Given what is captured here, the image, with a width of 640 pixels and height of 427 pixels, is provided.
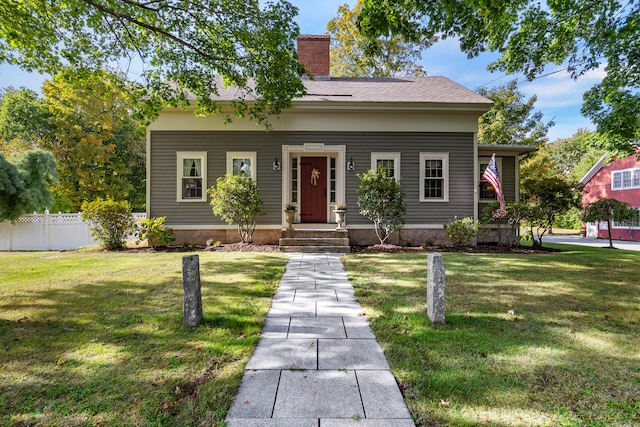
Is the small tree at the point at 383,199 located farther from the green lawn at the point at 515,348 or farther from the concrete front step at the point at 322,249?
the green lawn at the point at 515,348

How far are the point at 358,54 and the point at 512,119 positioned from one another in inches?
446

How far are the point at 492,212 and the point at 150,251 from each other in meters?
10.9

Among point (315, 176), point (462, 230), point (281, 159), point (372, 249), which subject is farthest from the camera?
point (315, 176)

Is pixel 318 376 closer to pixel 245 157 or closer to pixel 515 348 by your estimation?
pixel 515 348

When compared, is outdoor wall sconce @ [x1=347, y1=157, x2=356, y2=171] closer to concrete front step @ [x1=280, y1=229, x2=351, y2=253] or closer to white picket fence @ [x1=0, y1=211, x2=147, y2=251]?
concrete front step @ [x1=280, y1=229, x2=351, y2=253]

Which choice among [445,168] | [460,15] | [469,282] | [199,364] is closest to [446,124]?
[445,168]

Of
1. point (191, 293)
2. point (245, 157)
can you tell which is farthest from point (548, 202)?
point (191, 293)

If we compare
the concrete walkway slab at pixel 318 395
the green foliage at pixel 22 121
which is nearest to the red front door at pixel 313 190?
the concrete walkway slab at pixel 318 395

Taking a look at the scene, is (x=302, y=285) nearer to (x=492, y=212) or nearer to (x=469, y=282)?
(x=469, y=282)

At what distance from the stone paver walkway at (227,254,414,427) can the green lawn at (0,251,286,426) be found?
0.18 meters

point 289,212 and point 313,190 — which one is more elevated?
point 313,190

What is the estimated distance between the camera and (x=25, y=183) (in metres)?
13.1

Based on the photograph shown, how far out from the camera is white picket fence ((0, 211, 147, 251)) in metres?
11.9

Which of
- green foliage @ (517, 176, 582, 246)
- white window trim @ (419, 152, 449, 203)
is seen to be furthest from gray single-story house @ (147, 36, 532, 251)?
green foliage @ (517, 176, 582, 246)
